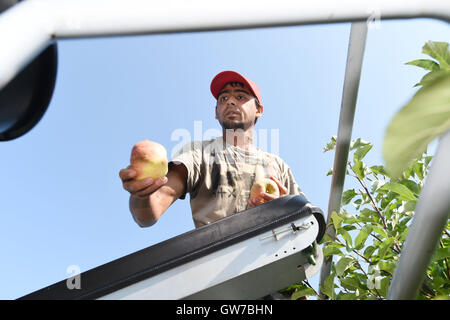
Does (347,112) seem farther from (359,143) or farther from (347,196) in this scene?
(347,196)

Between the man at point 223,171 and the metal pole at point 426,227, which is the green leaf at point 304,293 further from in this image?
the metal pole at point 426,227

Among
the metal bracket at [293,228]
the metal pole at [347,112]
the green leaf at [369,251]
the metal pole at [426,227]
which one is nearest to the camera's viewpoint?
the metal pole at [426,227]

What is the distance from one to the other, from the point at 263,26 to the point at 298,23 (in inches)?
1.3

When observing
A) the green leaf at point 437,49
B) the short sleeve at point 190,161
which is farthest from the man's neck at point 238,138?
the green leaf at point 437,49

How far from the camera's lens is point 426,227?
34 cm

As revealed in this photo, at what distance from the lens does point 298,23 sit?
349mm

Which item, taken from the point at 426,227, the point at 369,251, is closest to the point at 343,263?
the point at 369,251

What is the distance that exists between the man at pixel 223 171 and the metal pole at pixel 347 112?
159mm

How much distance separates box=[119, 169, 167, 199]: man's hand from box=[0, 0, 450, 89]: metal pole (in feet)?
1.84

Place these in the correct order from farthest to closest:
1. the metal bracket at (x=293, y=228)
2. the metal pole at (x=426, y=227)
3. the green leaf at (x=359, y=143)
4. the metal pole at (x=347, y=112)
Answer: the green leaf at (x=359, y=143)
the metal pole at (x=347, y=112)
the metal bracket at (x=293, y=228)
the metal pole at (x=426, y=227)

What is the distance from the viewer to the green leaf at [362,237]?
1045 millimetres
